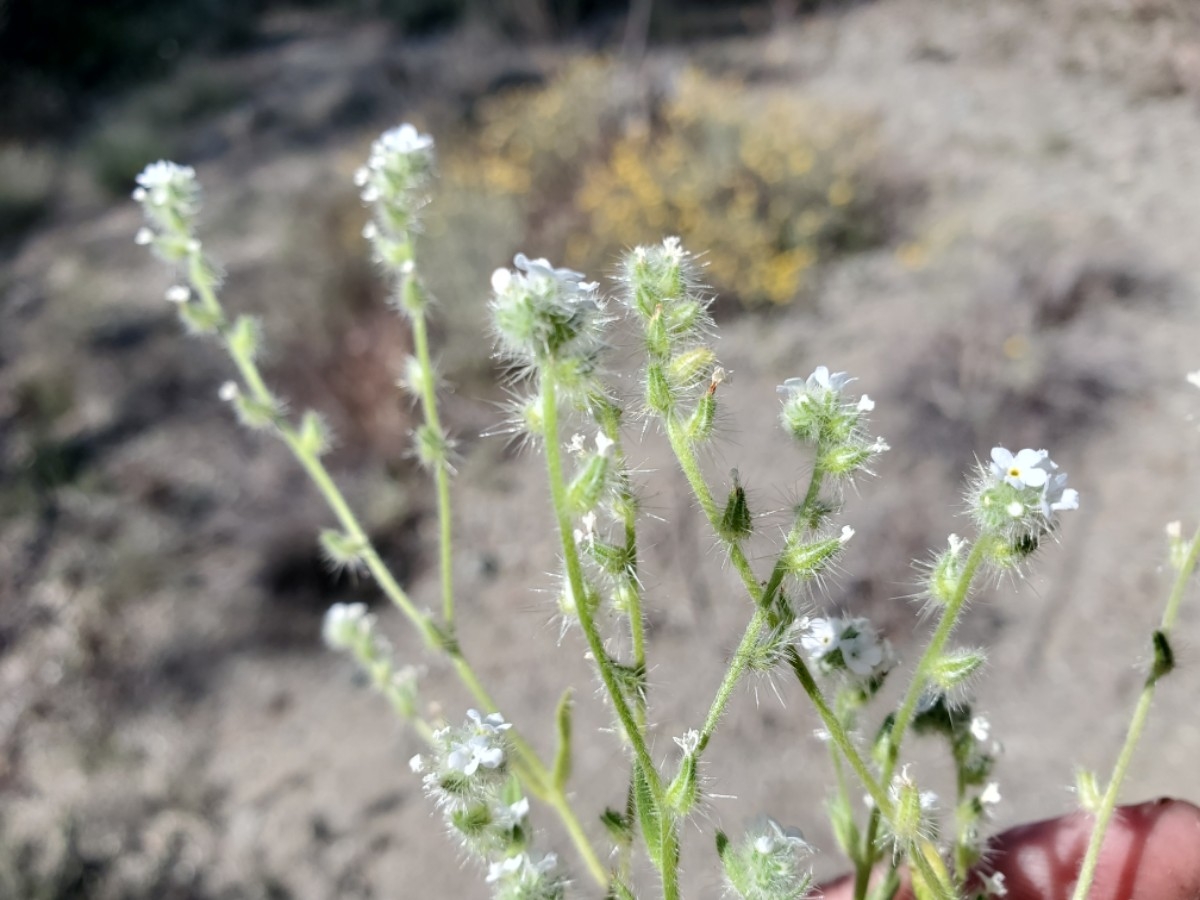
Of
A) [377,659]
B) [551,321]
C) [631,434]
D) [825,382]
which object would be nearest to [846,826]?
[825,382]

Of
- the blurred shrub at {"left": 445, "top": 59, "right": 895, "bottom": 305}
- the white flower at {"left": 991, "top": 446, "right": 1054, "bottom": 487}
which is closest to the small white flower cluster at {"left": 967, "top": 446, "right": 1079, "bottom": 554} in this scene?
the white flower at {"left": 991, "top": 446, "right": 1054, "bottom": 487}

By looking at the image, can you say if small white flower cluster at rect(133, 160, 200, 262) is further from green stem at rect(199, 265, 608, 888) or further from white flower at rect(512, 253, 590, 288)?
white flower at rect(512, 253, 590, 288)

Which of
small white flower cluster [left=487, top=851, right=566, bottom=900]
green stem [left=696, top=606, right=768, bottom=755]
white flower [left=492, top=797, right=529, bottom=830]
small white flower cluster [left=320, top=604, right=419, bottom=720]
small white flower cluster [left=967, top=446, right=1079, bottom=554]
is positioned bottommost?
small white flower cluster [left=320, top=604, right=419, bottom=720]

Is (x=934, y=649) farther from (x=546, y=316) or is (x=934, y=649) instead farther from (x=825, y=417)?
(x=546, y=316)

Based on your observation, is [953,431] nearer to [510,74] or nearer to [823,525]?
[823,525]

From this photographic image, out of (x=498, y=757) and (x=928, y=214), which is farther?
(x=928, y=214)

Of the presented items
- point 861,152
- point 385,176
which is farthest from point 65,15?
point 385,176
